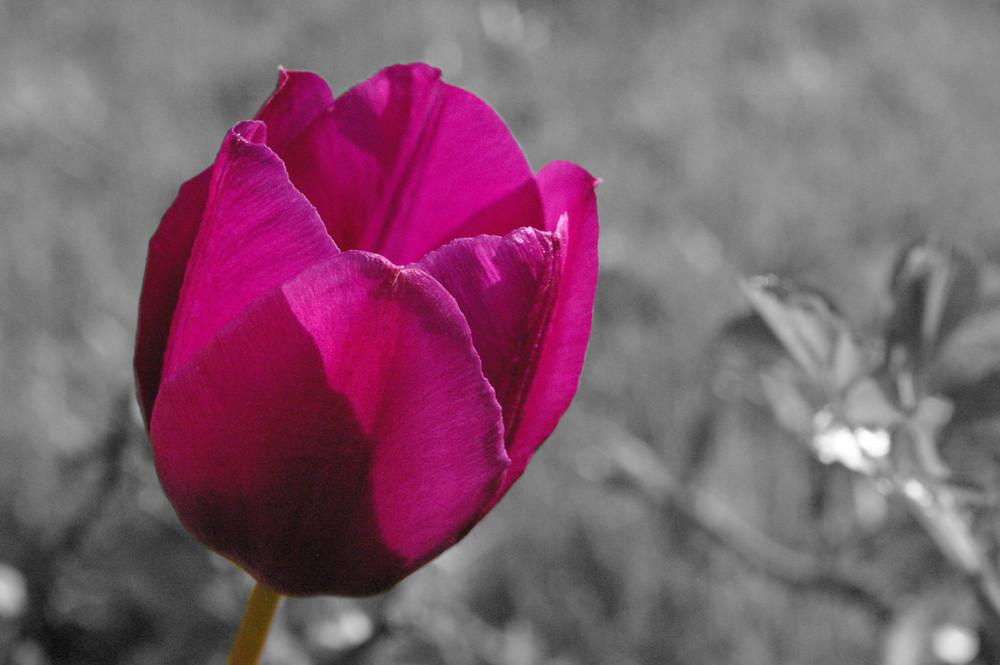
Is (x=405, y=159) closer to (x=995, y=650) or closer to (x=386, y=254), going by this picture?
(x=386, y=254)

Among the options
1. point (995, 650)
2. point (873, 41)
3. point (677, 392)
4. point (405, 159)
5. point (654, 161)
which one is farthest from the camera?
point (873, 41)

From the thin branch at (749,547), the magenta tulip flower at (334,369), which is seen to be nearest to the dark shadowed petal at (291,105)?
the magenta tulip flower at (334,369)

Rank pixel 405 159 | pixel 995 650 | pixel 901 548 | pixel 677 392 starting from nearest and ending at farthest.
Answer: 1. pixel 405 159
2. pixel 995 650
3. pixel 901 548
4. pixel 677 392

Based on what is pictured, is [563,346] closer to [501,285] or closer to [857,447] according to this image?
[501,285]

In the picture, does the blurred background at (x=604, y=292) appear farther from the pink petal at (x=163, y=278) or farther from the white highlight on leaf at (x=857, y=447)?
the pink petal at (x=163, y=278)

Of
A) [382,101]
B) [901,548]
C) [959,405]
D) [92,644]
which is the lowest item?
[92,644]

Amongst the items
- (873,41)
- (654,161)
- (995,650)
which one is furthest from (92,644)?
(873,41)
